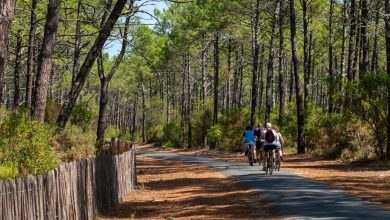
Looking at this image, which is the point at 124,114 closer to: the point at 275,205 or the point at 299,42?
the point at 299,42

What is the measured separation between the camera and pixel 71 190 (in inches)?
357

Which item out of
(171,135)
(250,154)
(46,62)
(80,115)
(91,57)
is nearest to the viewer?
(46,62)

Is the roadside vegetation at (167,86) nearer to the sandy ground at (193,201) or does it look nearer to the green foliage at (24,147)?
the green foliage at (24,147)

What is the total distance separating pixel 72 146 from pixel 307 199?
6805 mm

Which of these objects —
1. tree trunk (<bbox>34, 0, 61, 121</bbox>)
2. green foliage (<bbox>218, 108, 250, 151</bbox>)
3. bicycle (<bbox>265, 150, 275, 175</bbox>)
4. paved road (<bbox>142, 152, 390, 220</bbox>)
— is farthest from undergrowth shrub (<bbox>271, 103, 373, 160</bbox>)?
tree trunk (<bbox>34, 0, 61, 121</bbox>)

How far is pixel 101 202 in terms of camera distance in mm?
11969

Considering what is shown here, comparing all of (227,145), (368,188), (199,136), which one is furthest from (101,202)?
(199,136)

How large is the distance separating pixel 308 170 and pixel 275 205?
874 cm

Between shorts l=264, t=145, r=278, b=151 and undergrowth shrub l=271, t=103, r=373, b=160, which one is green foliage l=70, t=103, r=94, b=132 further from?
undergrowth shrub l=271, t=103, r=373, b=160

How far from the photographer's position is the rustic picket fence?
644 cm

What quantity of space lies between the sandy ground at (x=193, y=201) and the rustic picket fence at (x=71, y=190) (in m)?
0.59

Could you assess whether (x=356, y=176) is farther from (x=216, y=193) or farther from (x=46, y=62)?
(x=46, y=62)

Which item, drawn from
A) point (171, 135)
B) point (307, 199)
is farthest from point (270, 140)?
point (171, 135)

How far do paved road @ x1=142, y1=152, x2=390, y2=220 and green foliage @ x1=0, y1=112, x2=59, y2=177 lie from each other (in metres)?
4.91
